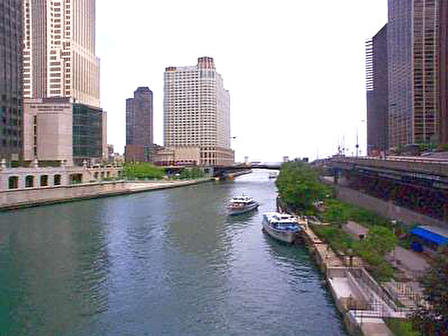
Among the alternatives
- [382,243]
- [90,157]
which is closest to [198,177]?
[90,157]

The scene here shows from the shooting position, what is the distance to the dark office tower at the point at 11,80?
93625 mm

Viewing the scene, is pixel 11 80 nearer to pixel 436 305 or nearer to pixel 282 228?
pixel 282 228

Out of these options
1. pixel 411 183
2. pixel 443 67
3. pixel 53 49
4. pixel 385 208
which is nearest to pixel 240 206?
pixel 385 208

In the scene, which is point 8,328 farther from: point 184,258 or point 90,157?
point 90,157

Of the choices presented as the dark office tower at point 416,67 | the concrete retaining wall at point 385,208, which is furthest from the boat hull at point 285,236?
the dark office tower at point 416,67

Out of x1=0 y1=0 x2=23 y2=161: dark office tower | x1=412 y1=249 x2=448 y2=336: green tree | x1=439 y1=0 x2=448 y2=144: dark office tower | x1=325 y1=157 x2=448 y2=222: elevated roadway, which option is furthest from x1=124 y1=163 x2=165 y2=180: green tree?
x1=412 y1=249 x2=448 y2=336: green tree

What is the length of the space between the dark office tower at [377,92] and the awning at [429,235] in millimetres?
112287

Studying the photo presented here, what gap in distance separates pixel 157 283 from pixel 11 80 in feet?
273

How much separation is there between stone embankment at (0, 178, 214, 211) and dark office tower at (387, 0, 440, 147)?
57807 mm

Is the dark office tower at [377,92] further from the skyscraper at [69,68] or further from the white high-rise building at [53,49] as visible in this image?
the white high-rise building at [53,49]

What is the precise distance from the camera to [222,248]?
38.0 metres

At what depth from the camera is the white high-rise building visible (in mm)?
153000

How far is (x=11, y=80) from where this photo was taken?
3880 inches

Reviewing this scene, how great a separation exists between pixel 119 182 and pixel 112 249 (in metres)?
71.0
